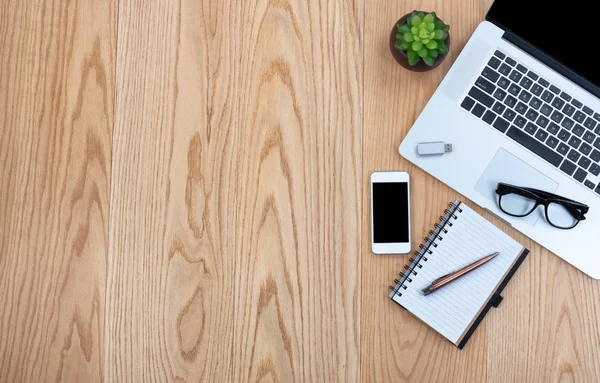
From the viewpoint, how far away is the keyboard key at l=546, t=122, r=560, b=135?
0.97 meters

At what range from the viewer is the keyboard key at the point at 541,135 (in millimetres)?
966

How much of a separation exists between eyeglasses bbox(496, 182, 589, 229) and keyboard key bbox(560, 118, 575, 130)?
0.11 m

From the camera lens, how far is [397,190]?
38.9 inches

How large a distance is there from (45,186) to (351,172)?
0.49m

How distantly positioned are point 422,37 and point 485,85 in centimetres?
13

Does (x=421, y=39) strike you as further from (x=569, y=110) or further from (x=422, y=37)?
(x=569, y=110)

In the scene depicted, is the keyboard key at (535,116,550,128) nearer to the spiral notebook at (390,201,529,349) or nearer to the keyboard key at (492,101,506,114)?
the keyboard key at (492,101,506,114)

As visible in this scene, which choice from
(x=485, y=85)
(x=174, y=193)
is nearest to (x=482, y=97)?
(x=485, y=85)

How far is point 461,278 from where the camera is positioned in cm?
97

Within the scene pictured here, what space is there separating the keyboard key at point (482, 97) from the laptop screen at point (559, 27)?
0.33ft

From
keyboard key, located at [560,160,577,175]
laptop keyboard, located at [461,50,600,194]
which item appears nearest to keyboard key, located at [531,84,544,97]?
laptop keyboard, located at [461,50,600,194]

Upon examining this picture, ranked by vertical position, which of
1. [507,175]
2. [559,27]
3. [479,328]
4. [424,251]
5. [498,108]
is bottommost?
[479,328]

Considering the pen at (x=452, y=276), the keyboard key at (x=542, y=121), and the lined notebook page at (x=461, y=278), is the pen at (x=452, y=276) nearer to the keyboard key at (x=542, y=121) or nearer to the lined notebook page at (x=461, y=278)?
the lined notebook page at (x=461, y=278)

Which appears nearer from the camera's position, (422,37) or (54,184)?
(422,37)
